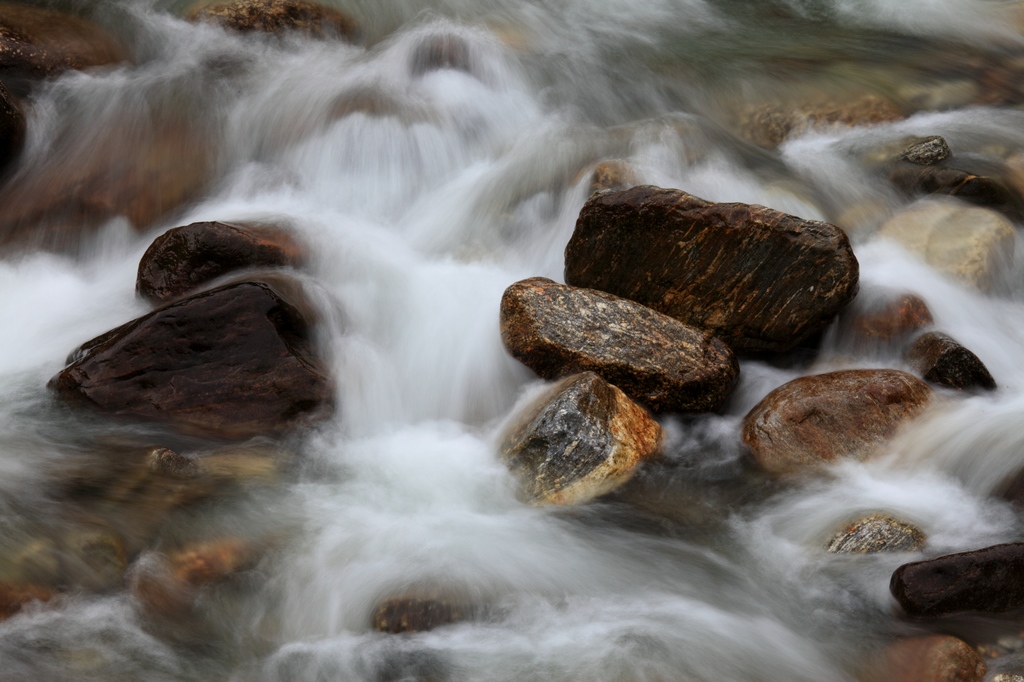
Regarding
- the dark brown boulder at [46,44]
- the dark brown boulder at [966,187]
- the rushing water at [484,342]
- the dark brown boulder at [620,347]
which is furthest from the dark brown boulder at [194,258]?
the dark brown boulder at [966,187]

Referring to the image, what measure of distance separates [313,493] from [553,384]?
5.23ft

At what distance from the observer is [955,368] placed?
5629mm

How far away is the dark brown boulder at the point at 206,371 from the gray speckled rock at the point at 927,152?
217 inches

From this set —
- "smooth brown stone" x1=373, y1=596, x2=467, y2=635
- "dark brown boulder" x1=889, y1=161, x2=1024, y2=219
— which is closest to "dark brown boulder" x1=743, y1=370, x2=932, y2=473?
"smooth brown stone" x1=373, y1=596, x2=467, y2=635

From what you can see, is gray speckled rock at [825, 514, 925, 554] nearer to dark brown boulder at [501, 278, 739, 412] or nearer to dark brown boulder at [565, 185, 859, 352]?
dark brown boulder at [501, 278, 739, 412]

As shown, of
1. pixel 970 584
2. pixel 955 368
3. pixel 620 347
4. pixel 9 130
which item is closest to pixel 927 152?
pixel 955 368

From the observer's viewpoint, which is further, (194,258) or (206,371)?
(194,258)

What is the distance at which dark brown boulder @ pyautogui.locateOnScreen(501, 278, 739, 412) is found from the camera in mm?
5391

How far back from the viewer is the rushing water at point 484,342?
13.2ft

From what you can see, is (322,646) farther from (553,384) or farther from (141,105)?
(141,105)

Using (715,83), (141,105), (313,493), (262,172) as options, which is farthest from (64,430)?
(715,83)

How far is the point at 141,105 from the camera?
784 cm

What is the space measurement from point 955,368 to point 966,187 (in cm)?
229

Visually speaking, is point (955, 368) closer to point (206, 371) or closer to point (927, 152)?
point (927, 152)
